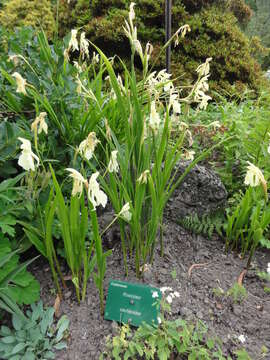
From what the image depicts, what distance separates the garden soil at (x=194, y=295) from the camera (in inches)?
51.8

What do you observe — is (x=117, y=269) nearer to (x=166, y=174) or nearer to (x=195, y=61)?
(x=166, y=174)

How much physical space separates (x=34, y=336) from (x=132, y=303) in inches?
16.0

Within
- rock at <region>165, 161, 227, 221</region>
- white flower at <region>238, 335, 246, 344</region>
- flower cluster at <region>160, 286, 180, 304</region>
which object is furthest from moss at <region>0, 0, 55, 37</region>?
white flower at <region>238, 335, 246, 344</region>

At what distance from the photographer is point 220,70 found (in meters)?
4.11

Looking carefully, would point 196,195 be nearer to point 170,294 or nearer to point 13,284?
point 170,294

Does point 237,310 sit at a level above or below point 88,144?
below

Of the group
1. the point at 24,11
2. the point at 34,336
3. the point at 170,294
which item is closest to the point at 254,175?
the point at 170,294

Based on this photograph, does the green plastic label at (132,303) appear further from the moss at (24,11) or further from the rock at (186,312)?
the moss at (24,11)

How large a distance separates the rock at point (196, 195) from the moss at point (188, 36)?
249 cm

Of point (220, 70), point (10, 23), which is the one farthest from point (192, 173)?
point (10, 23)

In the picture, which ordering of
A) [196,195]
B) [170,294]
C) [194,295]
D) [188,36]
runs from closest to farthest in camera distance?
[170,294] → [194,295] → [196,195] → [188,36]

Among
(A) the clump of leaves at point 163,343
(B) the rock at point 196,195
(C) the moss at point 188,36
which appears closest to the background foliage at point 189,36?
(C) the moss at point 188,36

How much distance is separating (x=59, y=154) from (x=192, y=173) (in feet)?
2.51

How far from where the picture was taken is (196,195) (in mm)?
1875
